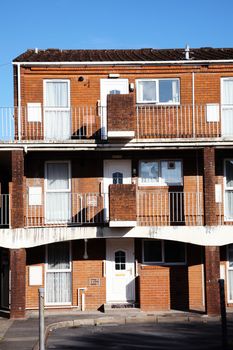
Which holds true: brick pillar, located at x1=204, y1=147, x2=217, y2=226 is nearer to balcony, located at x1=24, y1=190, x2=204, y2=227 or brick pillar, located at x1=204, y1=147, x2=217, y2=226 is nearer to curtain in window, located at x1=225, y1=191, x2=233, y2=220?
balcony, located at x1=24, y1=190, x2=204, y2=227

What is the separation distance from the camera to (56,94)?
22297mm

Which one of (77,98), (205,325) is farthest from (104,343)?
(77,98)

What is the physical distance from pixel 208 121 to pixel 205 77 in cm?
160

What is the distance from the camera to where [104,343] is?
16422 millimetres

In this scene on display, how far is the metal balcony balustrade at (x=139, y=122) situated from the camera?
21.8 m

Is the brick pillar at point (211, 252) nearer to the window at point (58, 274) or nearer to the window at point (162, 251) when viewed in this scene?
the window at point (162, 251)

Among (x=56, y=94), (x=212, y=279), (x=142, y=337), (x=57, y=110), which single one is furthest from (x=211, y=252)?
(x=56, y=94)

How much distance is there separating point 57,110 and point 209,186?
5.78m

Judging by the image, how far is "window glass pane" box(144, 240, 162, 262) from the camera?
876 inches

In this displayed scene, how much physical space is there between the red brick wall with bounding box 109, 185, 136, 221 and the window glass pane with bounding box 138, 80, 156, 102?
378 centimetres

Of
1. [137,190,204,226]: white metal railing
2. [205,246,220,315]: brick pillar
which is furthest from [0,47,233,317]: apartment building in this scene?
[205,246,220,315]: brick pillar

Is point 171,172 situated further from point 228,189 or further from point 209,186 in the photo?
point 228,189

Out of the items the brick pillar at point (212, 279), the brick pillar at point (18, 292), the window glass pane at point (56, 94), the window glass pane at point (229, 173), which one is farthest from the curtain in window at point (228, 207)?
the brick pillar at point (18, 292)

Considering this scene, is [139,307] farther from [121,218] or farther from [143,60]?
[143,60]
